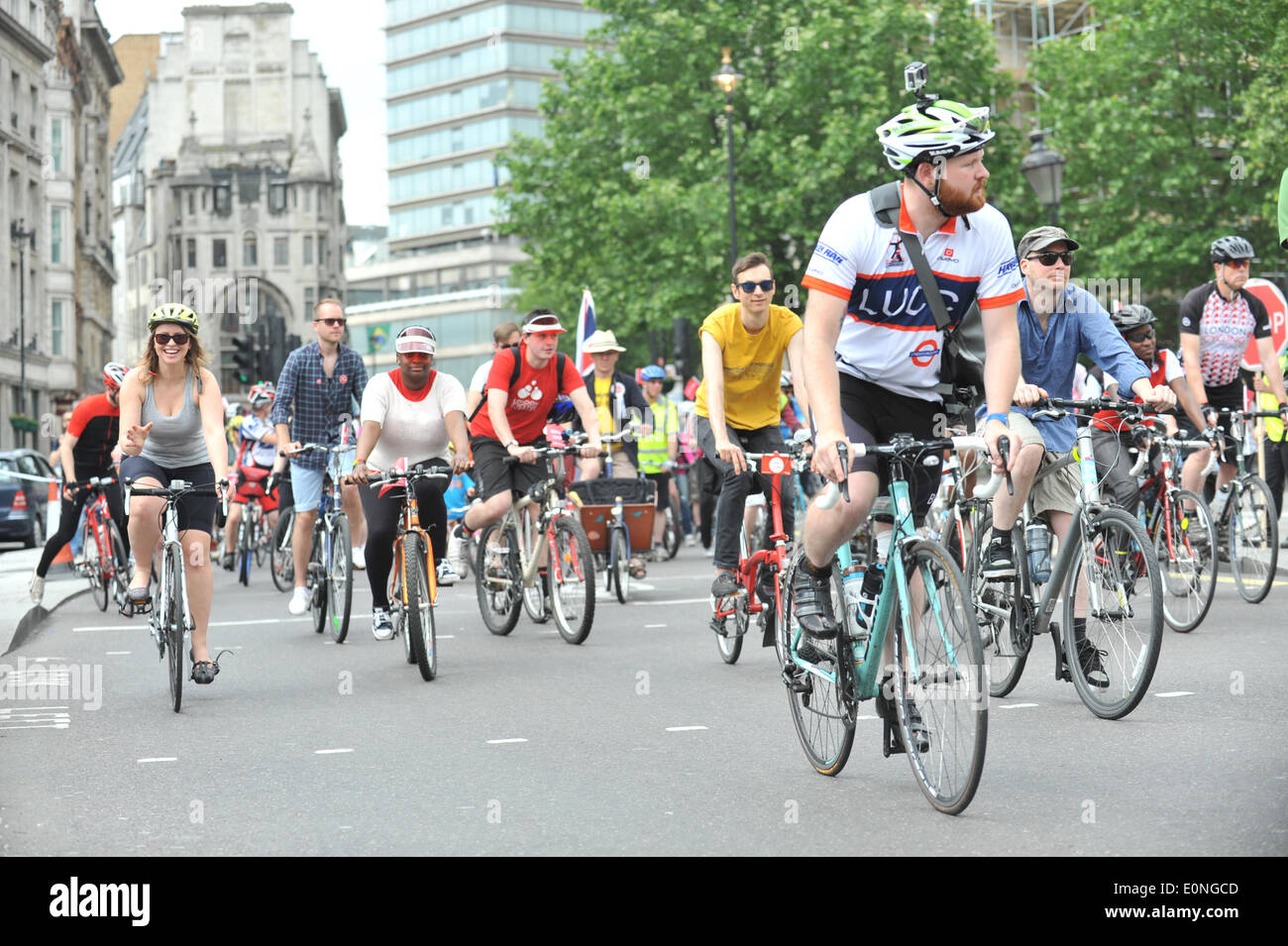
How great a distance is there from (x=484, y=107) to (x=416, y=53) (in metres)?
8.55

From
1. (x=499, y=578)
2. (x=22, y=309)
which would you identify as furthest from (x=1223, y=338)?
(x=22, y=309)

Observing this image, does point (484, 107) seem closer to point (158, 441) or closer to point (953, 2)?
point (953, 2)

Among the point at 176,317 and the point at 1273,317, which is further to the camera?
the point at 1273,317

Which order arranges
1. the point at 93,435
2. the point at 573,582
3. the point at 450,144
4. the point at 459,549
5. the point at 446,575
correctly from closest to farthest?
1. the point at 446,575
2. the point at 573,582
3. the point at 93,435
4. the point at 459,549
5. the point at 450,144

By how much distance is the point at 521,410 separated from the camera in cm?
1095

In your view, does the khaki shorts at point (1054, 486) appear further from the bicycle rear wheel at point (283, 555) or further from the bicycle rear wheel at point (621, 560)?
the bicycle rear wheel at point (283, 555)

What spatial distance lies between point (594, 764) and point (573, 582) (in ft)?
13.7

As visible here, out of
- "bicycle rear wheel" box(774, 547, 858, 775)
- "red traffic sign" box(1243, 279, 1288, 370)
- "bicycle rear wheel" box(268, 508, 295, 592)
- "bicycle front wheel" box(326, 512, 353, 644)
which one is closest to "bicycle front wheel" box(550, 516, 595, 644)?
"bicycle front wheel" box(326, 512, 353, 644)

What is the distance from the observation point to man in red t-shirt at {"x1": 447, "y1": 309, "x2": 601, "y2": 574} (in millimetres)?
10680

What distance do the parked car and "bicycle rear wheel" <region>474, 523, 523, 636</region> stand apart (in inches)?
611

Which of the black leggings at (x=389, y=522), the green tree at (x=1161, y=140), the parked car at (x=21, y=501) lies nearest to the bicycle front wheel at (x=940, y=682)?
the black leggings at (x=389, y=522)

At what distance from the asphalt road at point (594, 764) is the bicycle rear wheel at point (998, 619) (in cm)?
21

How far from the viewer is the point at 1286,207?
6.28 metres

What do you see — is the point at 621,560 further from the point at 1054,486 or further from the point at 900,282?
the point at 900,282
